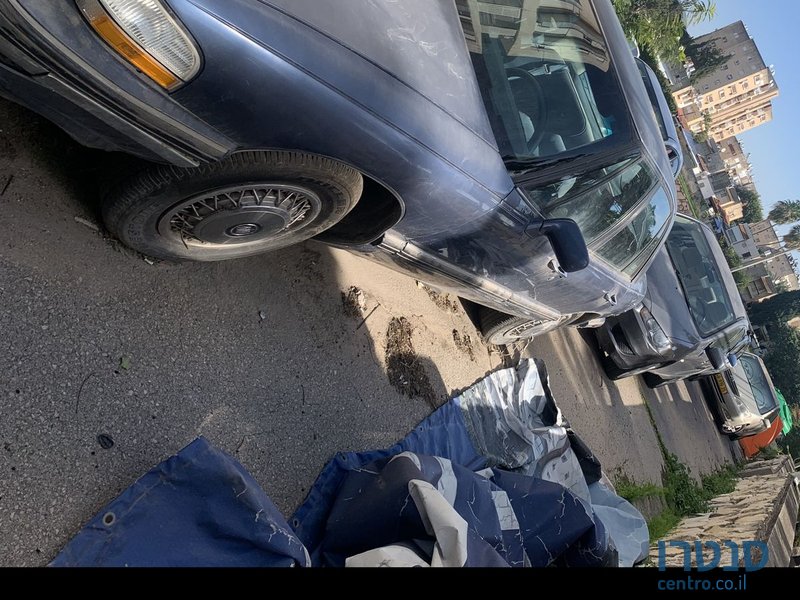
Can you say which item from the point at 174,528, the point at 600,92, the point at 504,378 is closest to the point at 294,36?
the point at 174,528

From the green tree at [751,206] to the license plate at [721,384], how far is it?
58.5m

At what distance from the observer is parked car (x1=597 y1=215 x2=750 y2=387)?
24.3ft

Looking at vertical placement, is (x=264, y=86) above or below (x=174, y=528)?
above

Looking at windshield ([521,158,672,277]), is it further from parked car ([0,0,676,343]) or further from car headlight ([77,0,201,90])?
car headlight ([77,0,201,90])

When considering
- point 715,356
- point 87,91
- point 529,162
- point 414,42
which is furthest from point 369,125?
point 715,356

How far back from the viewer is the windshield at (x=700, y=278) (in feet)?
26.3

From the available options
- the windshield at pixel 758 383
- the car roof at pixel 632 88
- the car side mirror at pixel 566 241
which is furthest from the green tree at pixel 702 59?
the car side mirror at pixel 566 241

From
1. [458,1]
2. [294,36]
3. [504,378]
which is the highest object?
[458,1]

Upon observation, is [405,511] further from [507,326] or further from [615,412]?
[615,412]

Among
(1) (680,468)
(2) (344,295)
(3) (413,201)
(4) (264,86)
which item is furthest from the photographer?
(1) (680,468)

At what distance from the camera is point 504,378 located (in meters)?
5.68

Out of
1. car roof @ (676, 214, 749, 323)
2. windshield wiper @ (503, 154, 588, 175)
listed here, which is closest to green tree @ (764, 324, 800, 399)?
car roof @ (676, 214, 749, 323)

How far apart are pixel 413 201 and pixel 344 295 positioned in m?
1.43

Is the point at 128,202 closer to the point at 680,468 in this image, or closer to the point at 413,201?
the point at 413,201
